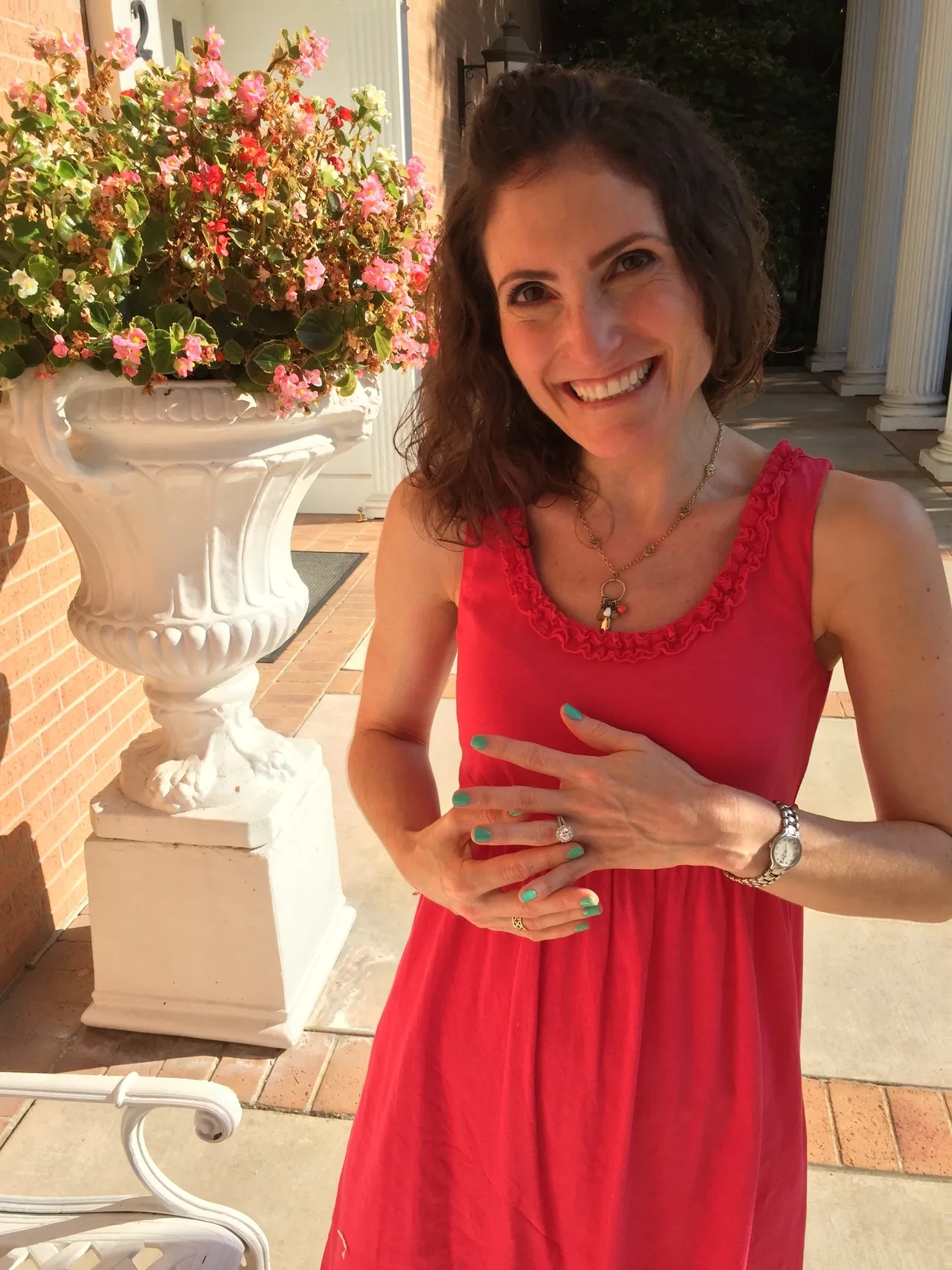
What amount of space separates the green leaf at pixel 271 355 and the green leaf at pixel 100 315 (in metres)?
0.24

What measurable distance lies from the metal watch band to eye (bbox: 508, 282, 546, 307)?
592mm

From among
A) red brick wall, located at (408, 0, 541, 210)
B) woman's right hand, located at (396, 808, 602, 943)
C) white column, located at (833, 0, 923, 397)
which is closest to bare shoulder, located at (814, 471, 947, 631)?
woman's right hand, located at (396, 808, 602, 943)

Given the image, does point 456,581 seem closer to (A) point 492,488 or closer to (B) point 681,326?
(A) point 492,488

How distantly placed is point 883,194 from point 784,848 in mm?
11960

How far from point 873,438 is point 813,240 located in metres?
7.35

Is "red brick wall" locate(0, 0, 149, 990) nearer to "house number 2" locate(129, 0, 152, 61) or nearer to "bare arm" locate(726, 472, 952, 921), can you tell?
"house number 2" locate(129, 0, 152, 61)

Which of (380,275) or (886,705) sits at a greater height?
(380,275)

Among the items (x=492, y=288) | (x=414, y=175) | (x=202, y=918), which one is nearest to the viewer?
(x=492, y=288)

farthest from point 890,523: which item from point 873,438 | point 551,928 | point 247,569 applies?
point 873,438

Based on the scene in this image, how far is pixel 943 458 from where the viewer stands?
760cm

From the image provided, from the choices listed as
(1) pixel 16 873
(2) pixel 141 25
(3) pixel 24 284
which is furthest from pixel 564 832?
(2) pixel 141 25

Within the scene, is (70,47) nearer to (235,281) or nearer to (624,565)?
(235,281)

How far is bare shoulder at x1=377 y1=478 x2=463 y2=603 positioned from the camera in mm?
1264

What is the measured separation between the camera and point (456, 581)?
1268 mm
